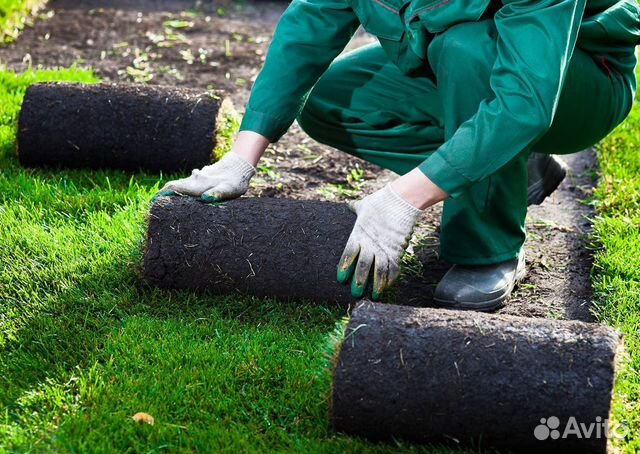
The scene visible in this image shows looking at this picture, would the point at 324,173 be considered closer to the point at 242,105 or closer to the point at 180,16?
the point at 242,105

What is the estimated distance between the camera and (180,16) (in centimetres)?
646

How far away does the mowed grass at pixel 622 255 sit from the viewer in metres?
2.55

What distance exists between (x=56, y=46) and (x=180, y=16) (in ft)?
3.75

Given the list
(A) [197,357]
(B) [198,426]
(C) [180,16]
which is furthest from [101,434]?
(C) [180,16]

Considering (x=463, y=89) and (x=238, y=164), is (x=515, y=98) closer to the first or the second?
(x=463, y=89)

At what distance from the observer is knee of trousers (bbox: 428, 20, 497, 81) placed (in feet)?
8.93

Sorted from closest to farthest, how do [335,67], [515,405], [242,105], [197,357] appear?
[515,405] → [197,357] → [335,67] → [242,105]

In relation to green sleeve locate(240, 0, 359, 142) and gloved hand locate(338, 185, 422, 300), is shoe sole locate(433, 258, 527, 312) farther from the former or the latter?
green sleeve locate(240, 0, 359, 142)

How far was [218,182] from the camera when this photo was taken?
10.0ft

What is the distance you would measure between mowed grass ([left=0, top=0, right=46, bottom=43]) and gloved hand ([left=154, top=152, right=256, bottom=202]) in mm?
3078

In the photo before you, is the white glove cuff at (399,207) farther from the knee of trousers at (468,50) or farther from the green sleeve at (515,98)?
the knee of trousers at (468,50)

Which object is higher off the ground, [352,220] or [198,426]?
[352,220]

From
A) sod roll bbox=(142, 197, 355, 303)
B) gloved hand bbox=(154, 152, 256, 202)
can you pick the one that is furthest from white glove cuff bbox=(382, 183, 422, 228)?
gloved hand bbox=(154, 152, 256, 202)

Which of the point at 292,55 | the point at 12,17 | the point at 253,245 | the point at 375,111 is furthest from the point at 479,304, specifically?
the point at 12,17
